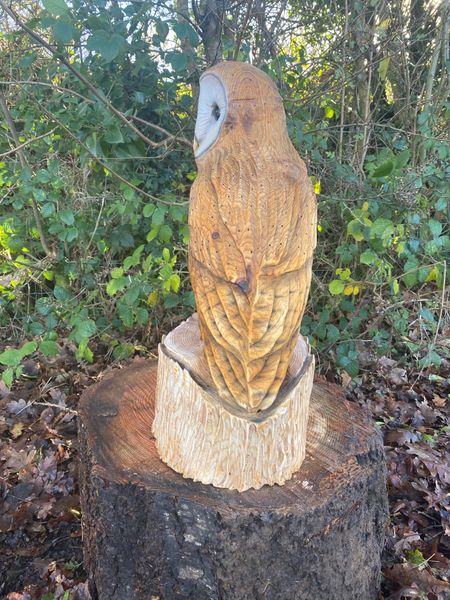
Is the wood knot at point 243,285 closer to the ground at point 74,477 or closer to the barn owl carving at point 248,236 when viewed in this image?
the barn owl carving at point 248,236

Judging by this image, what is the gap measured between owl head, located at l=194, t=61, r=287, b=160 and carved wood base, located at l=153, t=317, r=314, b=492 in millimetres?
742

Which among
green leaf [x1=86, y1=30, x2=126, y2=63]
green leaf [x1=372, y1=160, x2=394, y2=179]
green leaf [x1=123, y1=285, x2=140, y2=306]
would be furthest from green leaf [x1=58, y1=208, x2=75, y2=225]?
green leaf [x1=372, y1=160, x2=394, y2=179]

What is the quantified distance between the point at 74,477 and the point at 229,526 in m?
1.18

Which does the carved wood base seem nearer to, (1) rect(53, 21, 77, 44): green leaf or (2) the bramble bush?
(2) the bramble bush

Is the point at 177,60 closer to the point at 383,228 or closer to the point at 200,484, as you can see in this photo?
the point at 383,228

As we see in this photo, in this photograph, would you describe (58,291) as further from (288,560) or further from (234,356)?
(288,560)

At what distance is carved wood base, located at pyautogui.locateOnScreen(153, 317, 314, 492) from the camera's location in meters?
1.59

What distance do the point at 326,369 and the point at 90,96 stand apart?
2.07 meters

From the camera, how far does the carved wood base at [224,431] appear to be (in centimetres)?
159

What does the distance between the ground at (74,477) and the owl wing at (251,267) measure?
1034 millimetres

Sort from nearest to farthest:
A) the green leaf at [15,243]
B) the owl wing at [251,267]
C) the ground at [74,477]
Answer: the owl wing at [251,267] → the ground at [74,477] → the green leaf at [15,243]

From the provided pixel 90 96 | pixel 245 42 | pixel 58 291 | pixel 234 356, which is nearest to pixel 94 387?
pixel 58 291

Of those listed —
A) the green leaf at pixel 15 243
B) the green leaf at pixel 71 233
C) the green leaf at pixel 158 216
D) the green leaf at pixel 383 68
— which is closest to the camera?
the green leaf at pixel 158 216

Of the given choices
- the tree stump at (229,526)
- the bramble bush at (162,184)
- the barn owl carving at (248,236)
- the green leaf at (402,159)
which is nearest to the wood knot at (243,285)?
the barn owl carving at (248,236)
